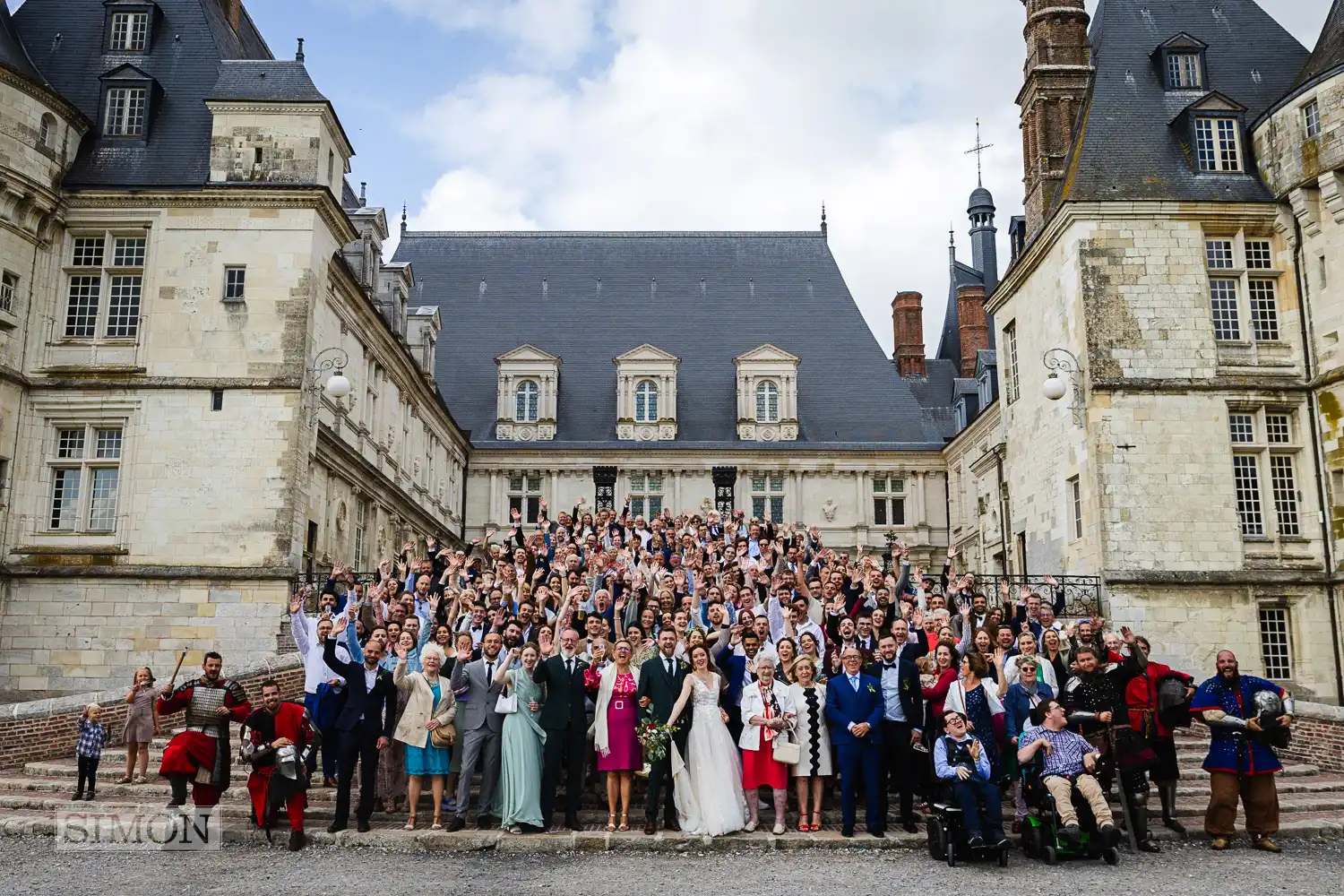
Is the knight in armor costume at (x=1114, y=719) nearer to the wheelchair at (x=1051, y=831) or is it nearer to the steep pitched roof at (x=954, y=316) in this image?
the wheelchair at (x=1051, y=831)

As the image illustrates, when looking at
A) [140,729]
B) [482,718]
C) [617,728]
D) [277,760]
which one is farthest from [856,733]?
[140,729]

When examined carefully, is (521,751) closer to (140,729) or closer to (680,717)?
(680,717)

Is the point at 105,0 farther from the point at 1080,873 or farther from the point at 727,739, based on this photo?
the point at 1080,873

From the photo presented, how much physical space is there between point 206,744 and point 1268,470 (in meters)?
18.9

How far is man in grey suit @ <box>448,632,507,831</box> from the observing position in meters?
10.7

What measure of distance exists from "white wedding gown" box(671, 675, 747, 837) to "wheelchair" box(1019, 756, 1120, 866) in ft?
8.28

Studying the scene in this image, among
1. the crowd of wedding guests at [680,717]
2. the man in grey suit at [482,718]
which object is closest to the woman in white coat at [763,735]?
the crowd of wedding guests at [680,717]

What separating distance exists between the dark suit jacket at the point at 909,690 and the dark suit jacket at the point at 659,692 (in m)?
1.75

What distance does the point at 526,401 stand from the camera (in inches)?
1519

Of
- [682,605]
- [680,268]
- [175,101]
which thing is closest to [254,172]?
[175,101]

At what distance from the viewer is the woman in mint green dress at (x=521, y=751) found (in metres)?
10.4

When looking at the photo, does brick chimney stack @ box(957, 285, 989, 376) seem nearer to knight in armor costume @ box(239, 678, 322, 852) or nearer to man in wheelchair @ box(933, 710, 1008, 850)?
man in wheelchair @ box(933, 710, 1008, 850)

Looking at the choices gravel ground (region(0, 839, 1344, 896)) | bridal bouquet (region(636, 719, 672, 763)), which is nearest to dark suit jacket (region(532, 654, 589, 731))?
bridal bouquet (region(636, 719, 672, 763))

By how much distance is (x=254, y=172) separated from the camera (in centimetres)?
2145
